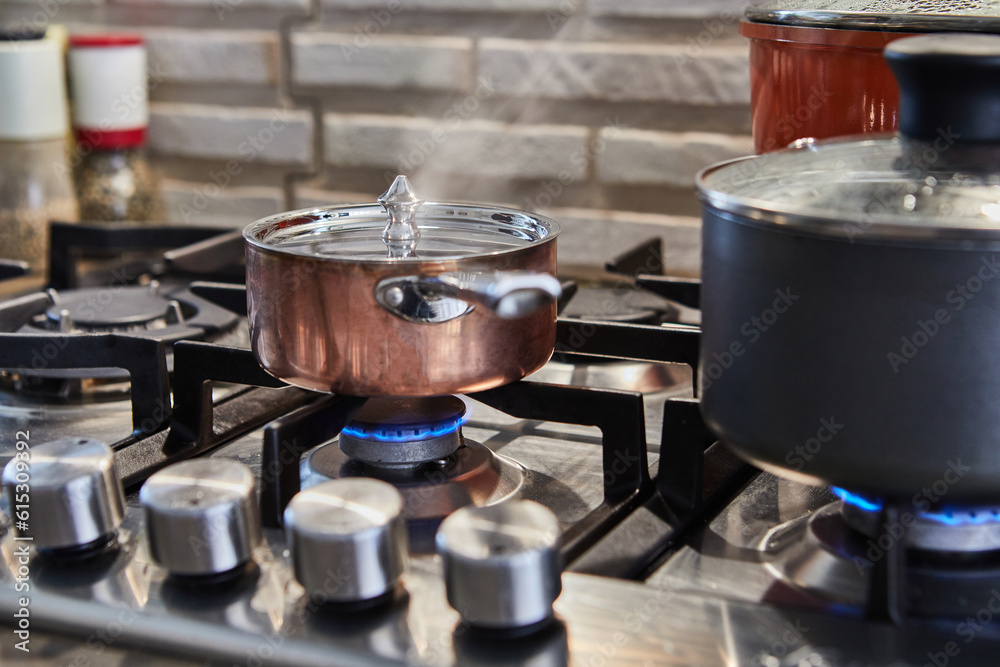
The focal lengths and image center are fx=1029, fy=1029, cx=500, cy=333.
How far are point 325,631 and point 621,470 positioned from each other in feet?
0.65

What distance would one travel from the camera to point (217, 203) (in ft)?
4.26

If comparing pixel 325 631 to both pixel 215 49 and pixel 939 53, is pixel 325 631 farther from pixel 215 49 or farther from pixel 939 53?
pixel 215 49

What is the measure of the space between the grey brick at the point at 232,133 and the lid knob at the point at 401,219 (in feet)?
2.24

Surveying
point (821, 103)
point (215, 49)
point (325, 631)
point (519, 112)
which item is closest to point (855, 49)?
point (821, 103)

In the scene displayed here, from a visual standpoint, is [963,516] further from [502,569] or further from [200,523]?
[200,523]

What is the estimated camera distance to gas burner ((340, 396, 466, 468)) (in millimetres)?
562

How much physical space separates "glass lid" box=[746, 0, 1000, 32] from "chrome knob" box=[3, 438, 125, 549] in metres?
0.46

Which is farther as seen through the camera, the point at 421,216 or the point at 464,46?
the point at 464,46

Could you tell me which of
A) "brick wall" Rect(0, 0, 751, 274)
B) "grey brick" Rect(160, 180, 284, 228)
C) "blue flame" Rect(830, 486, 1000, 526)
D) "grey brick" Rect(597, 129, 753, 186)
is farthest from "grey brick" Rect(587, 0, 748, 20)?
"blue flame" Rect(830, 486, 1000, 526)

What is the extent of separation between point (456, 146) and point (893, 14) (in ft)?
2.16

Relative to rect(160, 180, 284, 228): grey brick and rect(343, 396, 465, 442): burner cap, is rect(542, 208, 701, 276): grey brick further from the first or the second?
rect(343, 396, 465, 442): burner cap

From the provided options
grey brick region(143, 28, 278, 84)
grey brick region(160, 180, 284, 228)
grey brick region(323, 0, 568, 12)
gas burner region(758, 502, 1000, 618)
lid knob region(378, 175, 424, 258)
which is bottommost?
gas burner region(758, 502, 1000, 618)

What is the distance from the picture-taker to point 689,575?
→ 1.57 ft

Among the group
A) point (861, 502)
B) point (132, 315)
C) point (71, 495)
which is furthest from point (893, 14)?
point (132, 315)
